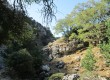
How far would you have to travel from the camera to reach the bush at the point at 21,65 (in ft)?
101

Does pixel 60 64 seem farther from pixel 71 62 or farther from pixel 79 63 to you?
pixel 79 63

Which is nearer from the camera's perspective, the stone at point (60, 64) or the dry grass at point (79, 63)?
the dry grass at point (79, 63)

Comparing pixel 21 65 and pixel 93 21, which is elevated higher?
pixel 93 21

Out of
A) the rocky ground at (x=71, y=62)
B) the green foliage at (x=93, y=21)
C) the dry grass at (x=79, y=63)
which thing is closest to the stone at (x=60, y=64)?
the rocky ground at (x=71, y=62)

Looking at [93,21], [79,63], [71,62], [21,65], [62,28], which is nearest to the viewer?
[21,65]

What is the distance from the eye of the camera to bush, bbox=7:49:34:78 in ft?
101

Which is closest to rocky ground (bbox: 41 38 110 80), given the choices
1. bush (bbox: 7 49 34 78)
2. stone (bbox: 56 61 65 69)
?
stone (bbox: 56 61 65 69)

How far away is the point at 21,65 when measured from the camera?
100ft

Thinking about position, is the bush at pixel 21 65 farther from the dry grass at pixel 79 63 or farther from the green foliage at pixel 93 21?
the green foliage at pixel 93 21

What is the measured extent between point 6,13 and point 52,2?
0.96 m

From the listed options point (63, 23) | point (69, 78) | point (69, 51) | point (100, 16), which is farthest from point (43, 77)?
point (63, 23)

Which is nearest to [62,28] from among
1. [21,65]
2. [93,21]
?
[93,21]

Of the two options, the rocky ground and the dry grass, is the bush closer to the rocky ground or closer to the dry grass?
the rocky ground

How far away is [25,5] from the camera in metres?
4.61
